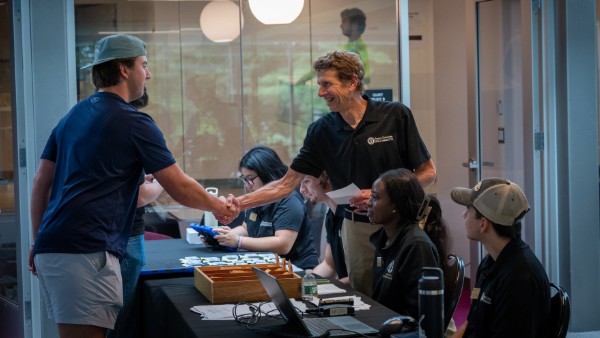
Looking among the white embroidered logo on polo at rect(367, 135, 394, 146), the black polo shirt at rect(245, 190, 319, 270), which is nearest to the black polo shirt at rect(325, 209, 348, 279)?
the black polo shirt at rect(245, 190, 319, 270)

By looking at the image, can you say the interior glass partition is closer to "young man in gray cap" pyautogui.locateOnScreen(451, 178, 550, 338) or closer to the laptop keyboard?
"young man in gray cap" pyautogui.locateOnScreen(451, 178, 550, 338)

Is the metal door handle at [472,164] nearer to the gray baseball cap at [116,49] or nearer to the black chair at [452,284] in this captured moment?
the black chair at [452,284]

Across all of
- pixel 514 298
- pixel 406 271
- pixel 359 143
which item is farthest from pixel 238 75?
pixel 514 298

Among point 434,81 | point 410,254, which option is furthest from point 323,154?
point 434,81

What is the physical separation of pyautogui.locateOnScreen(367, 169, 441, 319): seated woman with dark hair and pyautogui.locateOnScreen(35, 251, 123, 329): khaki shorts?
3.34 feet

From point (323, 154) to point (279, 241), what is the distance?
2.12ft

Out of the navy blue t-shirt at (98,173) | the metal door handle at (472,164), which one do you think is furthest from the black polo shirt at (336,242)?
the metal door handle at (472,164)

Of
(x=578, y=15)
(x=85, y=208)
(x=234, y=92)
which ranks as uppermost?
(x=578, y=15)

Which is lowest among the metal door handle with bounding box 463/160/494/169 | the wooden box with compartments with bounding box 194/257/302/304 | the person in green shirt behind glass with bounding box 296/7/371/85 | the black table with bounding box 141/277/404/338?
the black table with bounding box 141/277/404/338

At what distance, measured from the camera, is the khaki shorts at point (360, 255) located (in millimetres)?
3814

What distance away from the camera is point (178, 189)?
310 centimetres

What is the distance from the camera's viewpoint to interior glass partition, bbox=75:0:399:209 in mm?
6199

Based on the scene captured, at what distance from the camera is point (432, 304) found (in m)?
1.91

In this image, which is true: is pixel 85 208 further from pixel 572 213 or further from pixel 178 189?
pixel 572 213
